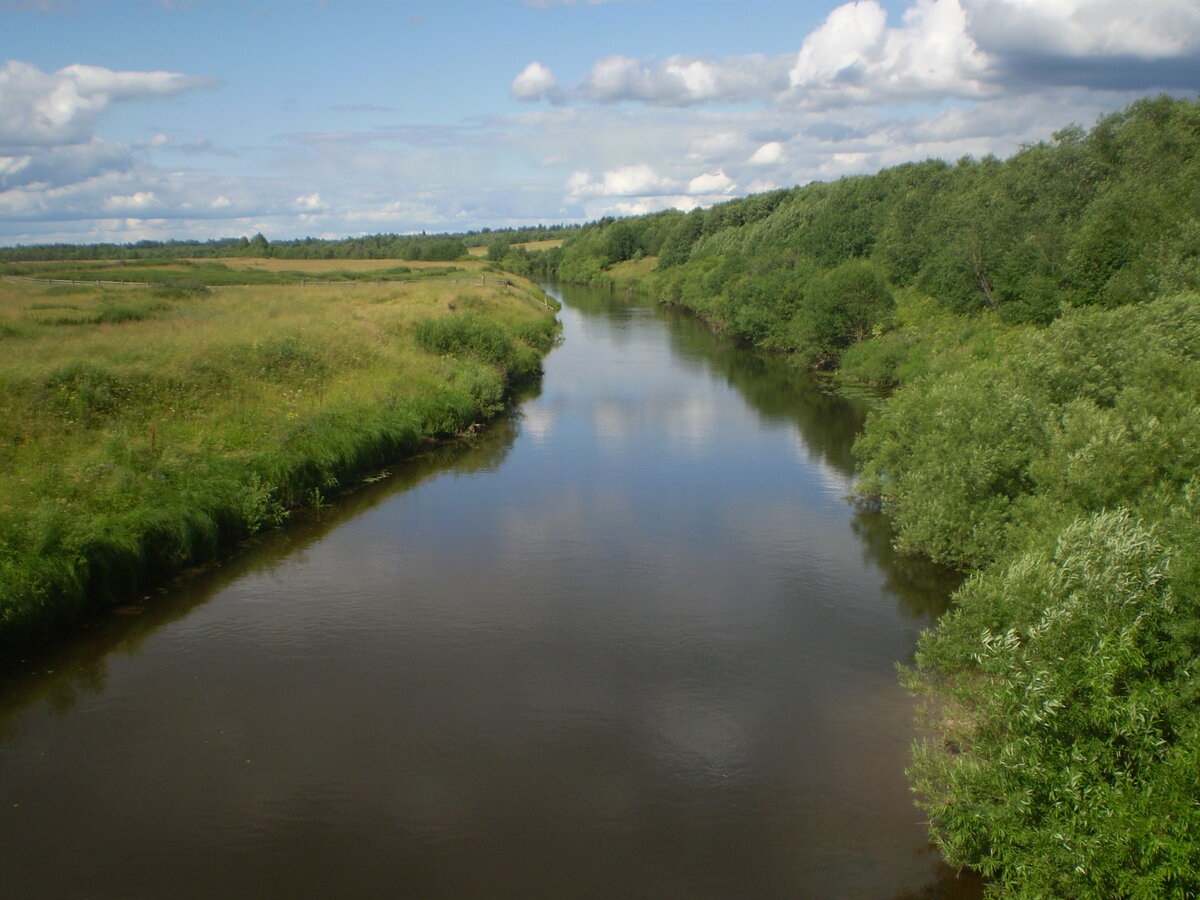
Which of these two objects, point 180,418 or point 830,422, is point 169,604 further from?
point 830,422

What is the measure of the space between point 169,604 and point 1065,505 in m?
14.1

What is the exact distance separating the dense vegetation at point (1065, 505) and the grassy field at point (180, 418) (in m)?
12.5

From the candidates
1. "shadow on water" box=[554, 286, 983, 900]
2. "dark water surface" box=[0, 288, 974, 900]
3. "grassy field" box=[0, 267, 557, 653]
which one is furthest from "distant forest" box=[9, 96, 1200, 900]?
"grassy field" box=[0, 267, 557, 653]

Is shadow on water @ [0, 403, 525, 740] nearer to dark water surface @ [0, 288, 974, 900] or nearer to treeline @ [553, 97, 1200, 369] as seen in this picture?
dark water surface @ [0, 288, 974, 900]

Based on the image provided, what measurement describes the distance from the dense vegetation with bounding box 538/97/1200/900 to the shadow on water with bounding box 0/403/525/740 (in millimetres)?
11004

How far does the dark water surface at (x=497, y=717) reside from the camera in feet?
28.4

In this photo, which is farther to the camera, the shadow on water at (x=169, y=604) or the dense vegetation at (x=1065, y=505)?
the shadow on water at (x=169, y=604)

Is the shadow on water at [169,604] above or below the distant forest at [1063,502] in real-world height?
below

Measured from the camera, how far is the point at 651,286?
84.2 metres

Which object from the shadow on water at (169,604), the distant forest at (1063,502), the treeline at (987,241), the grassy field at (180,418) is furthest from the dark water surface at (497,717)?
the treeline at (987,241)

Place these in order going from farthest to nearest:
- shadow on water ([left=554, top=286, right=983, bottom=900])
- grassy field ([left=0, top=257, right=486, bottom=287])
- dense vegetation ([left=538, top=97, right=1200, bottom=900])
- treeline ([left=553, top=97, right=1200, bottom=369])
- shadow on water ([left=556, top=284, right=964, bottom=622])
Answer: grassy field ([left=0, top=257, right=486, bottom=287]) < treeline ([left=553, top=97, right=1200, bottom=369]) < shadow on water ([left=556, top=284, right=964, bottom=622]) < shadow on water ([left=554, top=286, right=983, bottom=900]) < dense vegetation ([left=538, top=97, right=1200, bottom=900])

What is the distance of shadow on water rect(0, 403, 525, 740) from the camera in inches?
460

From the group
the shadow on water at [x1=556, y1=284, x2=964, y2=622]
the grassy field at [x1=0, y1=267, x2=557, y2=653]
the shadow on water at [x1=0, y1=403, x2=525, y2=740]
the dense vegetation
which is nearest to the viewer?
the dense vegetation

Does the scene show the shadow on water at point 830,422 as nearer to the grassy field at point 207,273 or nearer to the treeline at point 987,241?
the treeline at point 987,241
